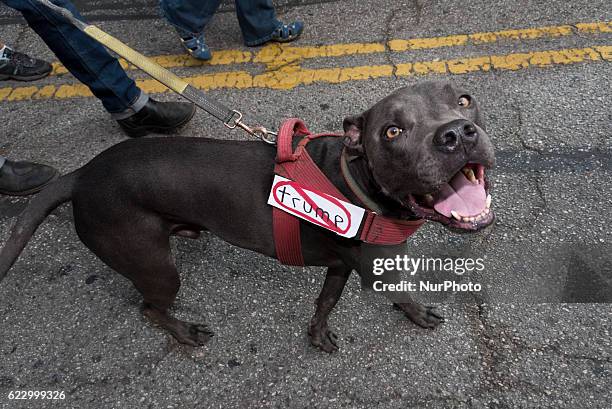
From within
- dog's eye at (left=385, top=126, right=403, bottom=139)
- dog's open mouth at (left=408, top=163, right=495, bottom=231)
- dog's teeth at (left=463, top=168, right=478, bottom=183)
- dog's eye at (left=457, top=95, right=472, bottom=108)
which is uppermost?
dog's eye at (left=457, top=95, right=472, bottom=108)

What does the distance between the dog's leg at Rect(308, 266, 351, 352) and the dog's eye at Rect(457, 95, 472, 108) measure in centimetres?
99

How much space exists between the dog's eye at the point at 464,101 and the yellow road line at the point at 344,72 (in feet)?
6.87

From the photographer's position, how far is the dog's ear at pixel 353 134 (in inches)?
91.4

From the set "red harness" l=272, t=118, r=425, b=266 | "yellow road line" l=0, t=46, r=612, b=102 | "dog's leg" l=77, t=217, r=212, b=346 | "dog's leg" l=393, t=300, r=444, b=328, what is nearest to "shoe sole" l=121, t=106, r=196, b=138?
"yellow road line" l=0, t=46, r=612, b=102

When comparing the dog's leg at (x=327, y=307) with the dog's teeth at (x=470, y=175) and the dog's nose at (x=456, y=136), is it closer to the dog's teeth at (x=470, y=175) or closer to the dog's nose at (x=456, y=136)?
the dog's teeth at (x=470, y=175)

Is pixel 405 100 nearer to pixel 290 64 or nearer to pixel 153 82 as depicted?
pixel 290 64

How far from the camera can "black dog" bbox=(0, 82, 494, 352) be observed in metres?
2.13

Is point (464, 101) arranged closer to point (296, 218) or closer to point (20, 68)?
point (296, 218)

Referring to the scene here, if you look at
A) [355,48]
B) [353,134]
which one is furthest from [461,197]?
[355,48]

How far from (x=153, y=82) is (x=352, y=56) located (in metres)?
1.76

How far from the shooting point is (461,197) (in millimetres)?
2100

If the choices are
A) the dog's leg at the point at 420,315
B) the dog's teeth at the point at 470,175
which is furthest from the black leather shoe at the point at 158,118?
the dog's teeth at the point at 470,175

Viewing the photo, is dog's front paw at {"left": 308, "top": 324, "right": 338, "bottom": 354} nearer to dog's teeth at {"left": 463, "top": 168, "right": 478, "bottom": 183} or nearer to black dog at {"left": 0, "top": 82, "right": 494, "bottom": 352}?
black dog at {"left": 0, "top": 82, "right": 494, "bottom": 352}

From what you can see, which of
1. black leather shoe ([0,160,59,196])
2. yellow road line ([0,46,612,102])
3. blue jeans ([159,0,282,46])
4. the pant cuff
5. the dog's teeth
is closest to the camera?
the dog's teeth
